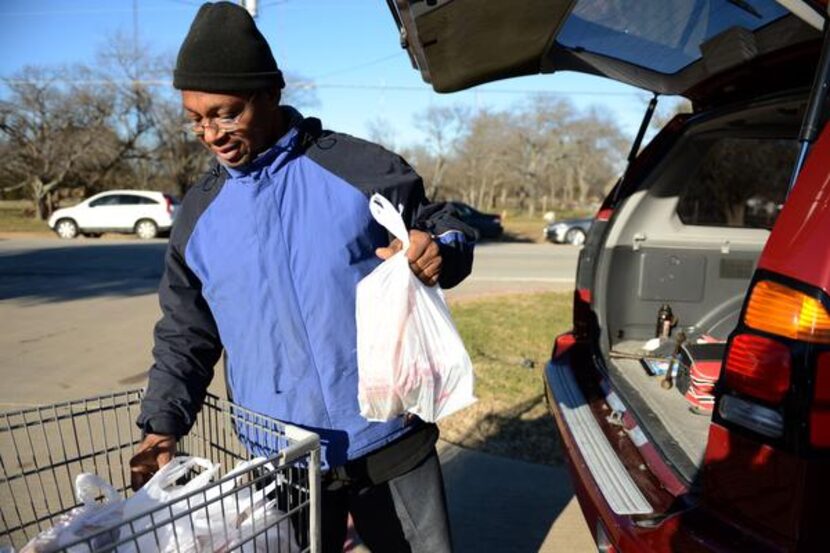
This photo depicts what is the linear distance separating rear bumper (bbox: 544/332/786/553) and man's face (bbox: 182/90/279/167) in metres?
1.48

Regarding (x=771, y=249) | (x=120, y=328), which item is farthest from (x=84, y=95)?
(x=771, y=249)

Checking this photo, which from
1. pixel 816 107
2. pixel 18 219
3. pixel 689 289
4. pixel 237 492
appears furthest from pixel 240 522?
pixel 18 219

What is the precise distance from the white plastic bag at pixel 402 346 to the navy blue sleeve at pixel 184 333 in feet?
1.66

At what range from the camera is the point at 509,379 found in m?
5.21

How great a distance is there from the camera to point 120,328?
7223 mm

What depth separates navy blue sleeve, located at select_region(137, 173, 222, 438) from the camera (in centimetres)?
180

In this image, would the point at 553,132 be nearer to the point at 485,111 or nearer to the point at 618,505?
the point at 485,111

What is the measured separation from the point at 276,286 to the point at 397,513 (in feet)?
2.43

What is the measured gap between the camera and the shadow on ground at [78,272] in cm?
962

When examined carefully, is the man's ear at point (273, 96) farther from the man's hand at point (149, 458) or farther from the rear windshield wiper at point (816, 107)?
the rear windshield wiper at point (816, 107)

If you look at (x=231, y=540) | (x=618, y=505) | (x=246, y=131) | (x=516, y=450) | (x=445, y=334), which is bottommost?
(x=516, y=450)

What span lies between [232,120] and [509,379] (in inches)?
155

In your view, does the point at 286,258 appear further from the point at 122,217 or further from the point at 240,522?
the point at 122,217

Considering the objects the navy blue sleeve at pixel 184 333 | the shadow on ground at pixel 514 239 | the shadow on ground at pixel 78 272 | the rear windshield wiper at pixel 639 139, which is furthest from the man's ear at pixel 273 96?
the shadow on ground at pixel 514 239
